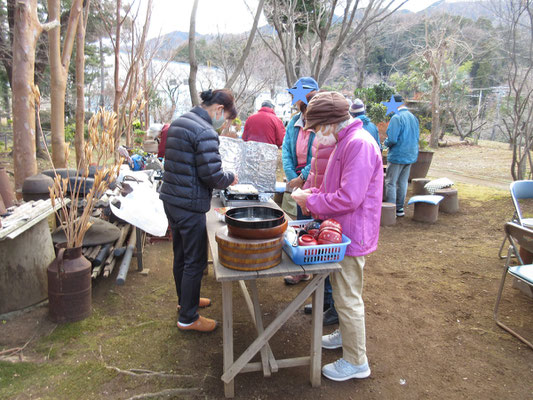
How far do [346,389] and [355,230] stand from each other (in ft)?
3.33

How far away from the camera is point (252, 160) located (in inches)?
137

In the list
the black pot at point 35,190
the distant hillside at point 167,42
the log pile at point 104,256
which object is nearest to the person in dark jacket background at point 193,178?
the log pile at point 104,256

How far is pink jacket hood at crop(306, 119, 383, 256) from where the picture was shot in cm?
195

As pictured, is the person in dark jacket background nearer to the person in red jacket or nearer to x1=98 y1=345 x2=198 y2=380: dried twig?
x1=98 y1=345 x2=198 y2=380: dried twig

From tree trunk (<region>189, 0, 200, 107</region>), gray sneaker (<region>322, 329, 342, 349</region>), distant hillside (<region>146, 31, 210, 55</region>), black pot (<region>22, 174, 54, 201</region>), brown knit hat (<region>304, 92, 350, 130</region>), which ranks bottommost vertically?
Answer: gray sneaker (<region>322, 329, 342, 349</region>)

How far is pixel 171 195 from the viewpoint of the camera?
242cm

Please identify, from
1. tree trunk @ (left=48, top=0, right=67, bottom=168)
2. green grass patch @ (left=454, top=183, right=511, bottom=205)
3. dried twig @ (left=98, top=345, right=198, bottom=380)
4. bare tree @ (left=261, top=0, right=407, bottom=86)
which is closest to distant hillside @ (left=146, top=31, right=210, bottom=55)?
bare tree @ (left=261, top=0, right=407, bottom=86)

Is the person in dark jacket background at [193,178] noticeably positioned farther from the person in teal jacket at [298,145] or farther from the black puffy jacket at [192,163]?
the person in teal jacket at [298,145]

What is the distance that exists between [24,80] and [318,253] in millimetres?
4467

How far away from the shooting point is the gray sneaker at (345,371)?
7.46 ft

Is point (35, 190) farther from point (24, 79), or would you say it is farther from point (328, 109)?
point (328, 109)

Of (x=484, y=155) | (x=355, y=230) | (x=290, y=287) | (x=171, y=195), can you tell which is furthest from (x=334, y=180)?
(x=484, y=155)

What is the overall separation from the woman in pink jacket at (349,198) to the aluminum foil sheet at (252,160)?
1296 mm

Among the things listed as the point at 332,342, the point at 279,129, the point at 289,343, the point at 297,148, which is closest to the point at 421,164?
the point at 279,129
